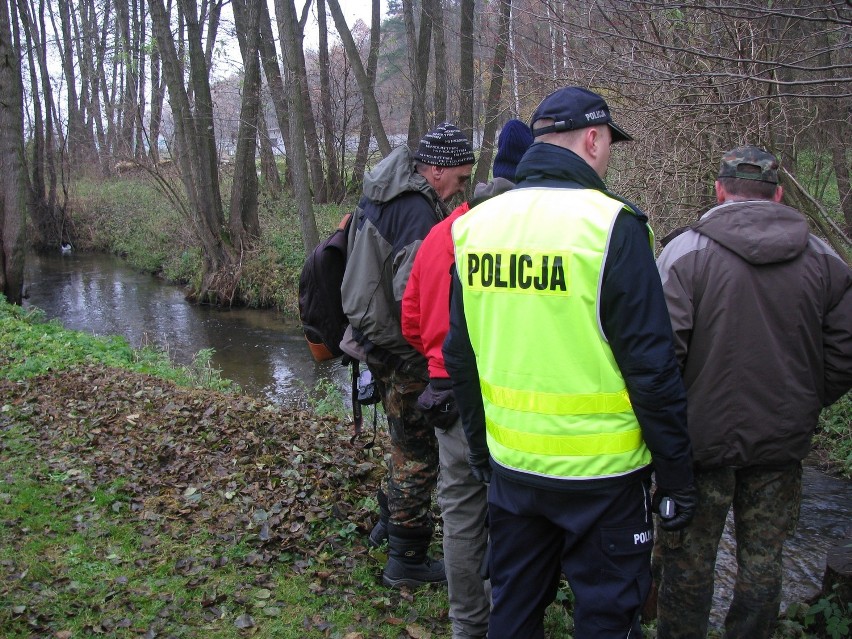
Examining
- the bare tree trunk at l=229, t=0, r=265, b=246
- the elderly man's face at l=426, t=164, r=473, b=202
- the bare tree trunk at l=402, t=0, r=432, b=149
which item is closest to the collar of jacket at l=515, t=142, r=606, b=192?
the elderly man's face at l=426, t=164, r=473, b=202

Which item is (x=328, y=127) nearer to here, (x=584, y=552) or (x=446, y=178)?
(x=446, y=178)

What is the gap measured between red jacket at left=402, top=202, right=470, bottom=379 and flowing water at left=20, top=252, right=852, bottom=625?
2.41 meters

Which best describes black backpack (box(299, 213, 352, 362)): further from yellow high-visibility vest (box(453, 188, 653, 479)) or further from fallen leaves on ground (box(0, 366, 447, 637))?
yellow high-visibility vest (box(453, 188, 653, 479))

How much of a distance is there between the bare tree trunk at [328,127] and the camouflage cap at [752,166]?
2003 centimetres

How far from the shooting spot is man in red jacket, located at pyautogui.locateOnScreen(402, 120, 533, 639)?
3494mm

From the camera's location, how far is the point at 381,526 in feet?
15.4

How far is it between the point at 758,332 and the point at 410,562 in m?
2.27

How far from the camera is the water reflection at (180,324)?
12.7 m

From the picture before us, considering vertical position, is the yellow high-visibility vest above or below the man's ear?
below

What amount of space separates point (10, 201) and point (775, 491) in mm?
15394

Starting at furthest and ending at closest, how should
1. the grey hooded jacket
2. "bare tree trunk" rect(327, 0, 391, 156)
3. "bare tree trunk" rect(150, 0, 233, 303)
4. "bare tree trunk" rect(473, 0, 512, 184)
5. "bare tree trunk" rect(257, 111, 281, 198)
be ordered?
"bare tree trunk" rect(257, 111, 281, 198), "bare tree trunk" rect(150, 0, 233, 303), "bare tree trunk" rect(327, 0, 391, 156), "bare tree trunk" rect(473, 0, 512, 184), the grey hooded jacket

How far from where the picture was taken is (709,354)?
322 cm

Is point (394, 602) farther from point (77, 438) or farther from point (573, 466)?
point (77, 438)

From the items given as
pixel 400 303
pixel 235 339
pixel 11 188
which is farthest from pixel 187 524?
pixel 11 188
